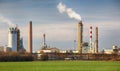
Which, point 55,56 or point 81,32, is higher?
point 81,32

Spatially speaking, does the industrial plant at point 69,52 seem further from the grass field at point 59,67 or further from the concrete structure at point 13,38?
the grass field at point 59,67

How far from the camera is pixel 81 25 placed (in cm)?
7725

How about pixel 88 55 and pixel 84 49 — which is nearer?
pixel 88 55

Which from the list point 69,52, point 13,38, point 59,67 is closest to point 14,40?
point 13,38

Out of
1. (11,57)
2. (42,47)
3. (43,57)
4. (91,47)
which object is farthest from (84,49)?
A: (11,57)

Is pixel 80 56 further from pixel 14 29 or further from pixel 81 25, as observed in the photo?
pixel 14 29

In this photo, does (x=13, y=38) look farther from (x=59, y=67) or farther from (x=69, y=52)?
(x=59, y=67)

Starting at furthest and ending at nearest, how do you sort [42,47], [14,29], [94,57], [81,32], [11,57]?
[42,47], [14,29], [81,32], [94,57], [11,57]

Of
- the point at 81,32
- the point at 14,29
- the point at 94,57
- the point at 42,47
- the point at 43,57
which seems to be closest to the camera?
the point at 43,57

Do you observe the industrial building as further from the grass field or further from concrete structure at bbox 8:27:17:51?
the grass field

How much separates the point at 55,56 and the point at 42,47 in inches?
854

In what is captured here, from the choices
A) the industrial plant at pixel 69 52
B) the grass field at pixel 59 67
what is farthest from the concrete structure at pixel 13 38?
the grass field at pixel 59 67

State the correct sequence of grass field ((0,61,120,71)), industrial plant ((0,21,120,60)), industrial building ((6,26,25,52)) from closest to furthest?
grass field ((0,61,120,71))
industrial plant ((0,21,120,60))
industrial building ((6,26,25,52))

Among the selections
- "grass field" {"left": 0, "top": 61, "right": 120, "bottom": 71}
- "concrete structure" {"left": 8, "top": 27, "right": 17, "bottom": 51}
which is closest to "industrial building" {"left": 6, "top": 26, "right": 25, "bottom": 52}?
"concrete structure" {"left": 8, "top": 27, "right": 17, "bottom": 51}
